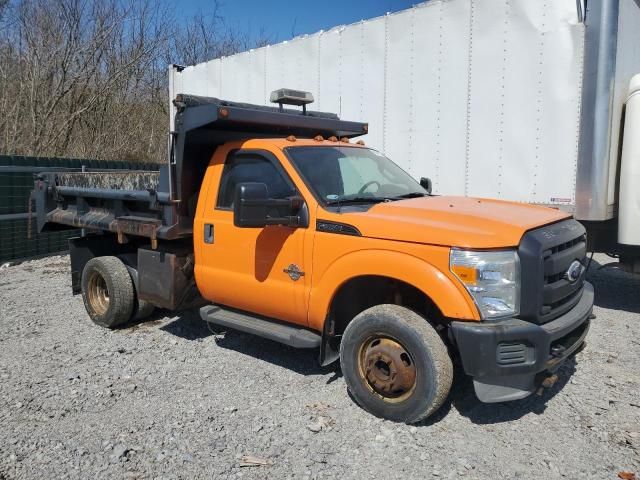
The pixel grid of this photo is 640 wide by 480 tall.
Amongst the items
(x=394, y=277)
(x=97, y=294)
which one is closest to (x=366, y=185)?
(x=394, y=277)

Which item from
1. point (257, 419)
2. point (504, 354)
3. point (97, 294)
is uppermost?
point (504, 354)

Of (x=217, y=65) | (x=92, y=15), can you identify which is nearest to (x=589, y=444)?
(x=217, y=65)

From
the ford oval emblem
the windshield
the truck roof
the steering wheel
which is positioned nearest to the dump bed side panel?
the windshield

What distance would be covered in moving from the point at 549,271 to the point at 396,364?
1.16 m

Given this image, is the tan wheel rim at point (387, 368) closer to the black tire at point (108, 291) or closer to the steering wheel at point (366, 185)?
the steering wheel at point (366, 185)

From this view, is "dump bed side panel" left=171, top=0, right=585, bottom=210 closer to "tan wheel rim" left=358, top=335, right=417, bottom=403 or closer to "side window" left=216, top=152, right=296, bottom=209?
"side window" left=216, top=152, right=296, bottom=209

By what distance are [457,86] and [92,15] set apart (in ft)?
46.2

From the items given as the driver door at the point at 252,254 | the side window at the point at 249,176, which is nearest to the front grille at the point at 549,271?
the driver door at the point at 252,254

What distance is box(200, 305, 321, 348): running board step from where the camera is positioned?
4.25 metres

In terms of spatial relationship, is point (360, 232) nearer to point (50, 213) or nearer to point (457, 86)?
point (457, 86)

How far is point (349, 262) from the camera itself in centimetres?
390

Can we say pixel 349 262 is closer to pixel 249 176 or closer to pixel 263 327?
pixel 263 327

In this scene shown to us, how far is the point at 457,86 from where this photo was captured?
6.86 meters

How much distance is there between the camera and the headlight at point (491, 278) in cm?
339
